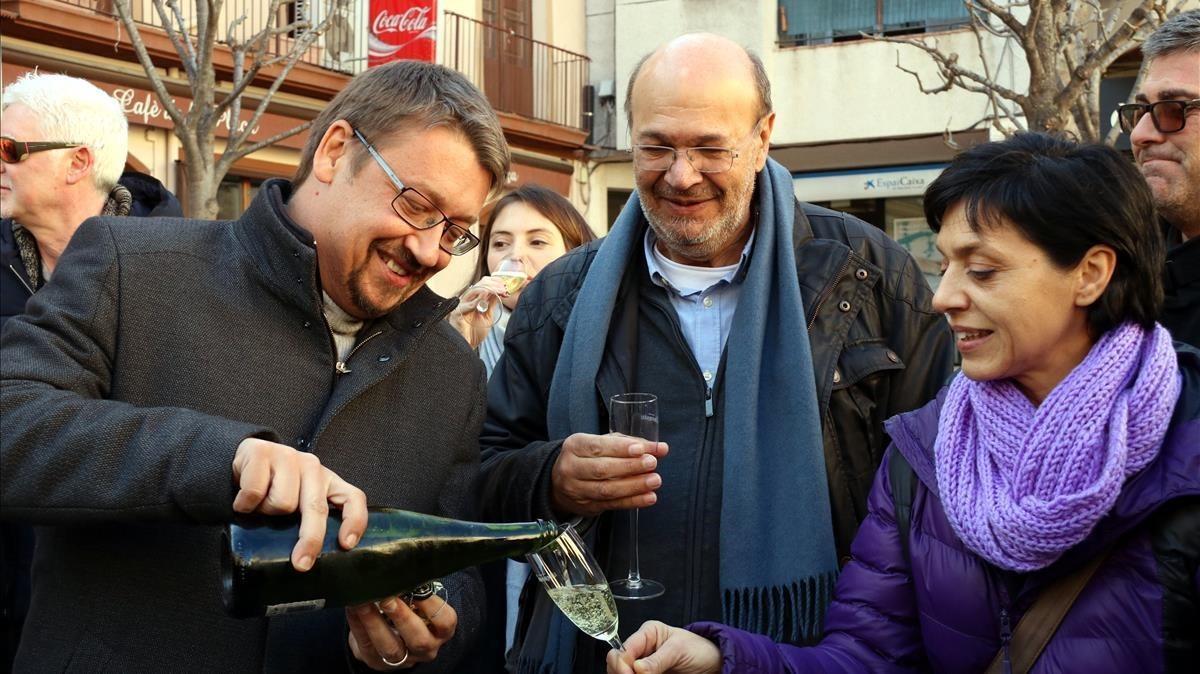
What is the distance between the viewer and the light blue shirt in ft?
11.1

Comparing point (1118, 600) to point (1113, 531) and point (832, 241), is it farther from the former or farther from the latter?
point (832, 241)

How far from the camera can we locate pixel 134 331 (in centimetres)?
233

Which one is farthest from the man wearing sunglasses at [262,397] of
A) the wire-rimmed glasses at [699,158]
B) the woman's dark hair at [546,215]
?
the woman's dark hair at [546,215]

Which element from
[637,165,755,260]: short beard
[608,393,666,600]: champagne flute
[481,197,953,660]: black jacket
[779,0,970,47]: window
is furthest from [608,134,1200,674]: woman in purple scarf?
[779,0,970,47]: window

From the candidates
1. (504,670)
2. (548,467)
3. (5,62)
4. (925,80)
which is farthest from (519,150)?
(548,467)

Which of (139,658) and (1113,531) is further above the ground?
(1113,531)

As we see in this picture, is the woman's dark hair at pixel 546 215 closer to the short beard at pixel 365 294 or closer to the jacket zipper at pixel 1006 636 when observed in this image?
the short beard at pixel 365 294

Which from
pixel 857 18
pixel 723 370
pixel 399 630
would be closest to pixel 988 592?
pixel 723 370

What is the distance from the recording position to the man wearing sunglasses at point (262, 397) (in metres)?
2.03

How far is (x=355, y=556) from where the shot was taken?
82.4 inches

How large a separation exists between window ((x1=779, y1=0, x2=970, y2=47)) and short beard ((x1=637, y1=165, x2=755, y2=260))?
1425 centimetres

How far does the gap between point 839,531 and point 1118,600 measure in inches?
38.0

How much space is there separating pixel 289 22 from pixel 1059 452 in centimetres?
1320

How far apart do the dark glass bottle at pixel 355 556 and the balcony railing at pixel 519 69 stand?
14556mm
